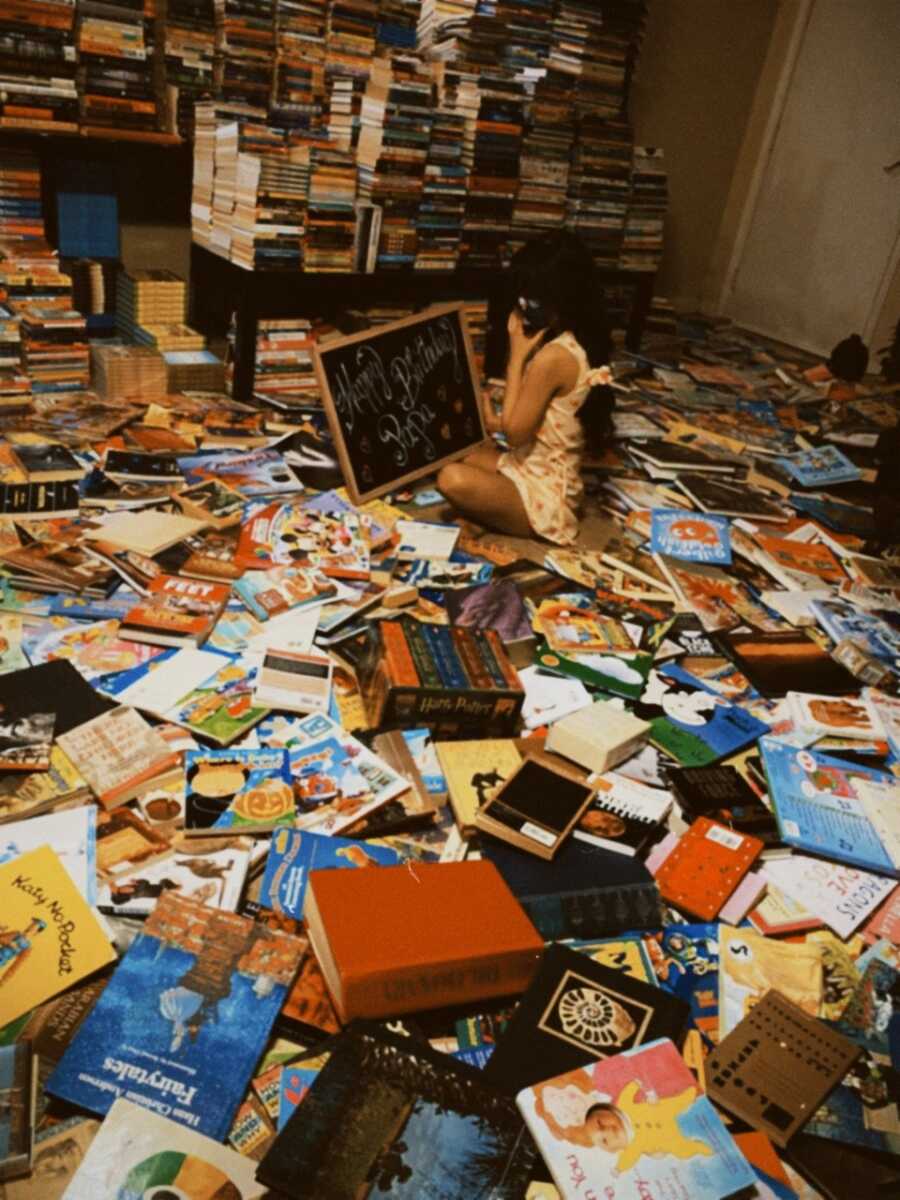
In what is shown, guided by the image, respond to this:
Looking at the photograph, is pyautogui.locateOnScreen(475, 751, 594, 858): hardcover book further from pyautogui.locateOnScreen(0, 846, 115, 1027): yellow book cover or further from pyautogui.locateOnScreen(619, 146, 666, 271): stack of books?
pyautogui.locateOnScreen(619, 146, 666, 271): stack of books

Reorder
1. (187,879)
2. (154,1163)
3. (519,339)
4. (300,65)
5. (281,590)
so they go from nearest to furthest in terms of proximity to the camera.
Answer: (154,1163) < (187,879) < (281,590) < (519,339) < (300,65)

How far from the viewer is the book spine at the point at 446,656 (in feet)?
6.40

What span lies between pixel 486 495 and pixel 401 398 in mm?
451

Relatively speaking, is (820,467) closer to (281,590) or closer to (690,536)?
(690,536)

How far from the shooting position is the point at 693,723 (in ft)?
7.13

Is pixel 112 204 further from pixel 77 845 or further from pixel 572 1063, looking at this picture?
pixel 572 1063

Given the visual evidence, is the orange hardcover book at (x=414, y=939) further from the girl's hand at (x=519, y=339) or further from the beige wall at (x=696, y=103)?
the beige wall at (x=696, y=103)

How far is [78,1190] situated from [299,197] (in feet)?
10.7

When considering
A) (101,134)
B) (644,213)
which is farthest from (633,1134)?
(644,213)

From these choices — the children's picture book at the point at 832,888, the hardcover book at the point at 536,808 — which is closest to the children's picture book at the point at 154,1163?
the hardcover book at the point at 536,808

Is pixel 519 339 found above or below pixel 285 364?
above

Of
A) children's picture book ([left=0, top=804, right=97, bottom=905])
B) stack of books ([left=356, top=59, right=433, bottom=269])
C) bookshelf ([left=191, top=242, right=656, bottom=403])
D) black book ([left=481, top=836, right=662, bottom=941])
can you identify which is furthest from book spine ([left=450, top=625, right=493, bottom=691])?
stack of books ([left=356, top=59, right=433, bottom=269])

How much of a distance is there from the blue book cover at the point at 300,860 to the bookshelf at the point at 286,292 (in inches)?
97.8

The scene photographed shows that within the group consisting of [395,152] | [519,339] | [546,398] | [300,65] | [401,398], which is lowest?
[401,398]
